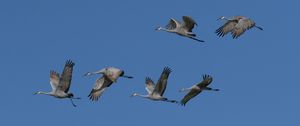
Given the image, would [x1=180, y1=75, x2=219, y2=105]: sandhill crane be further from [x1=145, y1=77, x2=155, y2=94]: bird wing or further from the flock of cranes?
[x1=145, y1=77, x2=155, y2=94]: bird wing

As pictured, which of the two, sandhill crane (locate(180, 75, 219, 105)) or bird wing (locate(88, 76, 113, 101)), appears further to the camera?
bird wing (locate(88, 76, 113, 101))

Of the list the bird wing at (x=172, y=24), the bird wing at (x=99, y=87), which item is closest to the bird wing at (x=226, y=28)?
the bird wing at (x=172, y=24)

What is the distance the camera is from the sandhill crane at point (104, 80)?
327 ft

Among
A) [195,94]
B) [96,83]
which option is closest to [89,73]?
[96,83]

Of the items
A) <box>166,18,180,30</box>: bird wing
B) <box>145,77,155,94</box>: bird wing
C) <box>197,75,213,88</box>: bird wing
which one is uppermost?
<box>166,18,180,30</box>: bird wing

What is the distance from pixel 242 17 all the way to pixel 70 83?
13045mm

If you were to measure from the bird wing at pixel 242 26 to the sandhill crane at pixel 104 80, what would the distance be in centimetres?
859

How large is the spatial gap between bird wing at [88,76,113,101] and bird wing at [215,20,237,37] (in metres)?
9.10

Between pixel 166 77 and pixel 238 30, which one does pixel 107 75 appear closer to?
pixel 166 77

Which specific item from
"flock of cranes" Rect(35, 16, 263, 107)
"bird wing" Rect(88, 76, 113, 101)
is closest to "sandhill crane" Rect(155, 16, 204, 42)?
"flock of cranes" Rect(35, 16, 263, 107)

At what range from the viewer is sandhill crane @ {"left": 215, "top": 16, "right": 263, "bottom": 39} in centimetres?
9538

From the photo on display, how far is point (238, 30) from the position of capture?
95.5m

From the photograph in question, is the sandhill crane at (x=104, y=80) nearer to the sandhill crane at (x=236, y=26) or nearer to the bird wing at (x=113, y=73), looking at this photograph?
the bird wing at (x=113, y=73)

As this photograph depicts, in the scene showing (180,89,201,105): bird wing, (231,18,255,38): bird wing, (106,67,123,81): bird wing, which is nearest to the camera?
(231,18,255,38): bird wing
